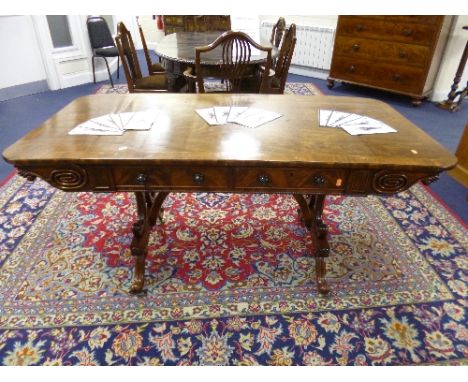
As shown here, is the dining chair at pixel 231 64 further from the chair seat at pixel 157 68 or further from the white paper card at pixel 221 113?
the chair seat at pixel 157 68

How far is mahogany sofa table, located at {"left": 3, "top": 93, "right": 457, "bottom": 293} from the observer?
45.7 inches

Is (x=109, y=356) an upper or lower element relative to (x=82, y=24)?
lower

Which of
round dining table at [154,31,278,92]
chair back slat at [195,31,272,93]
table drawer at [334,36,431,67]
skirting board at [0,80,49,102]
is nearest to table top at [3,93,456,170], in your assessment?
chair back slat at [195,31,272,93]

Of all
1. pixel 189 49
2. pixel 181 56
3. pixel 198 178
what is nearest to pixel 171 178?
pixel 198 178

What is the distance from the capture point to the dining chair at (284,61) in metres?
2.50

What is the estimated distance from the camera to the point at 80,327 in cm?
147

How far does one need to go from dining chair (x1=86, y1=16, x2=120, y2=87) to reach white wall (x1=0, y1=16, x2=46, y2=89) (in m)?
0.67

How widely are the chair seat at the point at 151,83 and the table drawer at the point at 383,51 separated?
2511mm

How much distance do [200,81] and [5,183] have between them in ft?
5.44

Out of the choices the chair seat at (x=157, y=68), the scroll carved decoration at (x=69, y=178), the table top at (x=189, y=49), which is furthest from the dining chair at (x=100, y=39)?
the scroll carved decoration at (x=69, y=178)

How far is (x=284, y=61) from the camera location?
2.67 m

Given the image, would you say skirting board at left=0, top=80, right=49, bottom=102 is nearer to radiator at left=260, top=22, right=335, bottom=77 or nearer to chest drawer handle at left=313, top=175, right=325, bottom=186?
radiator at left=260, top=22, right=335, bottom=77
